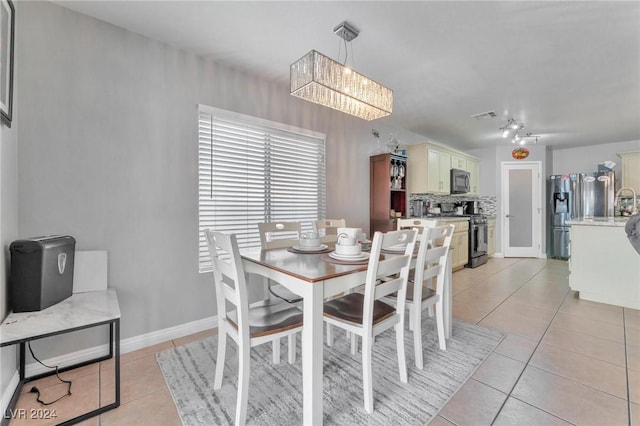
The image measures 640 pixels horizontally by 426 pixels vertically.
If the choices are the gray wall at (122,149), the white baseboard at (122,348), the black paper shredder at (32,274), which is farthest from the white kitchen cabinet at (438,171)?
the black paper shredder at (32,274)

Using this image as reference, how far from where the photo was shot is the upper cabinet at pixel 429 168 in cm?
452

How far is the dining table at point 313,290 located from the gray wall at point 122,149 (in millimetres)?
1107

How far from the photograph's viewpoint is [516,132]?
4.44 m

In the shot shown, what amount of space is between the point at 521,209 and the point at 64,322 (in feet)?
23.9

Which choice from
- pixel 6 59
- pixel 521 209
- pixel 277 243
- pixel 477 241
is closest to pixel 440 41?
pixel 277 243

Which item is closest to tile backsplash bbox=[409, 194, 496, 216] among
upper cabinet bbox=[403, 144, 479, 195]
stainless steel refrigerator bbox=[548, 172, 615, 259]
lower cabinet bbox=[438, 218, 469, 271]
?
upper cabinet bbox=[403, 144, 479, 195]

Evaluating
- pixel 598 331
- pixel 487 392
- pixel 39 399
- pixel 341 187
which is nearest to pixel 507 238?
pixel 598 331

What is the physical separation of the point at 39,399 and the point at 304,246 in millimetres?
1736

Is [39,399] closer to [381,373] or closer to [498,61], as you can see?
[381,373]

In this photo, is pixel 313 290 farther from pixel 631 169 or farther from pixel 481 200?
pixel 631 169

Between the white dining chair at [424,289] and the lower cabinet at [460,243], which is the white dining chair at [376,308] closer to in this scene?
the white dining chair at [424,289]

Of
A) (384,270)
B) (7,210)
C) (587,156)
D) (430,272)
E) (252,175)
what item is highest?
(587,156)

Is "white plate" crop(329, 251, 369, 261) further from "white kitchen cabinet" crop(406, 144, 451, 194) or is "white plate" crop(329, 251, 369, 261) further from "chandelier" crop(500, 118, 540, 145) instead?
"chandelier" crop(500, 118, 540, 145)

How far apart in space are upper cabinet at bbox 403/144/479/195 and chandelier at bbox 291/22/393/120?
2651 millimetres
